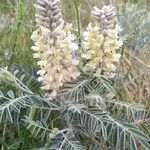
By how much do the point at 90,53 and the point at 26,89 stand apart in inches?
11.1

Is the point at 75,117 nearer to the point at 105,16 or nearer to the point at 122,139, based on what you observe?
the point at 122,139

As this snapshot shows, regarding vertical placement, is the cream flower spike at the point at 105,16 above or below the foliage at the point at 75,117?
above

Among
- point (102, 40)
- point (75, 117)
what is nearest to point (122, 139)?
point (75, 117)

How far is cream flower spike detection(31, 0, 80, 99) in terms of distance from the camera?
1767mm

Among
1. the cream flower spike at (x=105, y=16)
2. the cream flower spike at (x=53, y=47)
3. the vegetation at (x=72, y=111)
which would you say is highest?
the cream flower spike at (x=105, y=16)

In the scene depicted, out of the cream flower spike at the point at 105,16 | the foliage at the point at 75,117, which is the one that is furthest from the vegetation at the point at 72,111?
the cream flower spike at the point at 105,16

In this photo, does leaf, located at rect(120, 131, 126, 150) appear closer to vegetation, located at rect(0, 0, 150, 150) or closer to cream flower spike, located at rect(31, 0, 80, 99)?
vegetation, located at rect(0, 0, 150, 150)

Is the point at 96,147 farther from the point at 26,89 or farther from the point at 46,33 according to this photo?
the point at 46,33

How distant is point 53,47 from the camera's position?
181 cm

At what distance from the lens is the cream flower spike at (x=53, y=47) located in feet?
5.80

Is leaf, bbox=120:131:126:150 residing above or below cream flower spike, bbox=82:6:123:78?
below

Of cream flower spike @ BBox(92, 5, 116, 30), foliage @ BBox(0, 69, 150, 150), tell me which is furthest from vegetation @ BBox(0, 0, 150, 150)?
cream flower spike @ BBox(92, 5, 116, 30)

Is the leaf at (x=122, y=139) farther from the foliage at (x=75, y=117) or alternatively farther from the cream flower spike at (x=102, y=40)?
the cream flower spike at (x=102, y=40)

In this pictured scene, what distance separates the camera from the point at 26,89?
6.39ft
